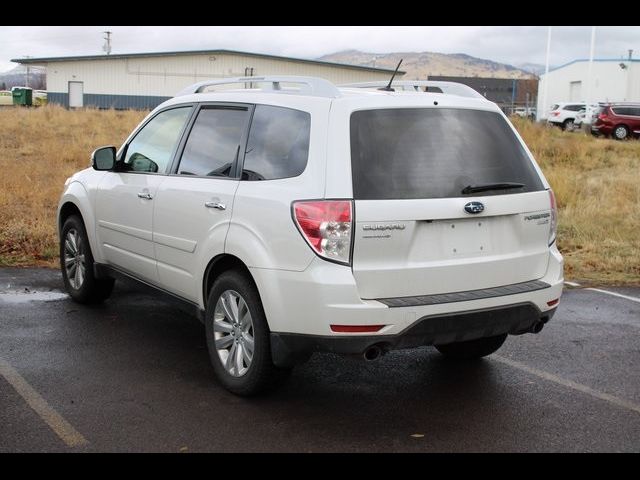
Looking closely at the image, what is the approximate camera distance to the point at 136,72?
195 feet

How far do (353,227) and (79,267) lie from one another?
12.3ft

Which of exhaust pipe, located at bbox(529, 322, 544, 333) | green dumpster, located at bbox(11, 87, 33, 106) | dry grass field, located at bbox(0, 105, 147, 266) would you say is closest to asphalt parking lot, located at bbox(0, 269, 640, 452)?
exhaust pipe, located at bbox(529, 322, 544, 333)

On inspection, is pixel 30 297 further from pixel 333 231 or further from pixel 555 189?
pixel 555 189

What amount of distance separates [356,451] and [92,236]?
3541 mm

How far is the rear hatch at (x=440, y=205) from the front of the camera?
4.32m

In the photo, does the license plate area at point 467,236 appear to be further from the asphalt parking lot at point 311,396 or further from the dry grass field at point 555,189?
the dry grass field at point 555,189

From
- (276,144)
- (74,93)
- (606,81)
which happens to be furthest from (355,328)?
(606,81)

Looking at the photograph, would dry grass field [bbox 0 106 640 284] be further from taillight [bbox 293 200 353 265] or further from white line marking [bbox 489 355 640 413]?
taillight [bbox 293 200 353 265]

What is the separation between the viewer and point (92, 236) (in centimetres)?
677

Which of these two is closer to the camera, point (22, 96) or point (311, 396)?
point (311, 396)

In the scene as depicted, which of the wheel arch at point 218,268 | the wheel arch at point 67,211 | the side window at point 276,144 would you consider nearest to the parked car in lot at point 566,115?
the wheel arch at point 67,211

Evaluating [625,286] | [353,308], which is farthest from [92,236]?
[625,286]

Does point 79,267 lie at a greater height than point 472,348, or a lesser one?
greater

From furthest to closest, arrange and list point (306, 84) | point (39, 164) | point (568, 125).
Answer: point (568, 125) < point (39, 164) < point (306, 84)
